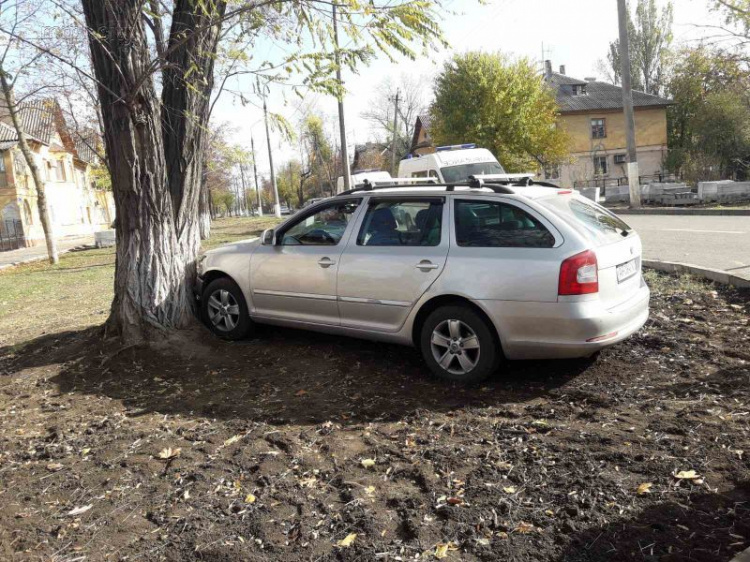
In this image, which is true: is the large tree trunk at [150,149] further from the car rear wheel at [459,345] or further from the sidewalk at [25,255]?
the sidewalk at [25,255]

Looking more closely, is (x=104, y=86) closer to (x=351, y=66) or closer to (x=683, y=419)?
(x=351, y=66)

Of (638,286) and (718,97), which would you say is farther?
(718,97)

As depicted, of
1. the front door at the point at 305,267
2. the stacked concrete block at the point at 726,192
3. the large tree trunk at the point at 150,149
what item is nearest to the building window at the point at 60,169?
the stacked concrete block at the point at 726,192

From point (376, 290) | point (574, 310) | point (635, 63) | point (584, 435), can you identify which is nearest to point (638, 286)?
point (574, 310)

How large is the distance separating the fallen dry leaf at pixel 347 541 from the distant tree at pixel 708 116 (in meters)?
19.9

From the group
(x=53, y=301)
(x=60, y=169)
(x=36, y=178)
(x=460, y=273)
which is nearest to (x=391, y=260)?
(x=460, y=273)

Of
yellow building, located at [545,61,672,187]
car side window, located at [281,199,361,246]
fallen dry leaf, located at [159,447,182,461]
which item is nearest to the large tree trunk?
car side window, located at [281,199,361,246]

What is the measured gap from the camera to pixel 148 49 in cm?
589

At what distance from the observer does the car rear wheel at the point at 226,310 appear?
5.97 metres

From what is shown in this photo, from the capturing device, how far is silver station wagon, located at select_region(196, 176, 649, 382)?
4.21 meters

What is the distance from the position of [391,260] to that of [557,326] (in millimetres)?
1448

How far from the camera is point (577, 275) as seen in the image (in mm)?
4117

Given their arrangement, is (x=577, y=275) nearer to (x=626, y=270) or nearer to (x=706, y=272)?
(x=626, y=270)

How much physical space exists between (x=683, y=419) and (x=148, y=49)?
18.7ft
